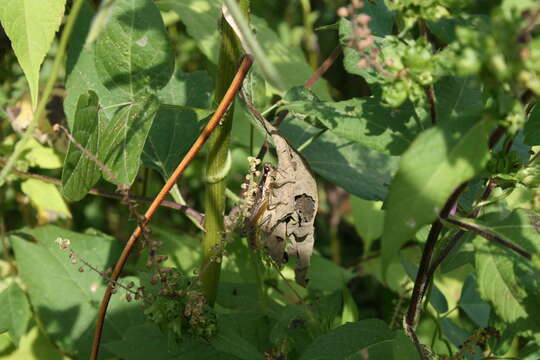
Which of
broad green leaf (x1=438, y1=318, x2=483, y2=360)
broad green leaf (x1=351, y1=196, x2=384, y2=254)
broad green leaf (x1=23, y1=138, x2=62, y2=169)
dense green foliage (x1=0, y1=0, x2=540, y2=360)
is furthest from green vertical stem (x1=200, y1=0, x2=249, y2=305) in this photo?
broad green leaf (x1=351, y1=196, x2=384, y2=254)

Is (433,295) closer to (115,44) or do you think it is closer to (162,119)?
(162,119)

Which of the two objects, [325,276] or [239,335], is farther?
[325,276]

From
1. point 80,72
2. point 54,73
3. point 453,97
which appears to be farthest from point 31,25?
point 453,97

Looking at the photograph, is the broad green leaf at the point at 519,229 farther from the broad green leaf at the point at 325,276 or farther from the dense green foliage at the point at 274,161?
the broad green leaf at the point at 325,276

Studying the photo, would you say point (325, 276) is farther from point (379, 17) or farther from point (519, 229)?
point (519, 229)

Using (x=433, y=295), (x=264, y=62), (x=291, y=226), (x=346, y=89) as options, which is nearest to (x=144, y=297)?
(x=291, y=226)

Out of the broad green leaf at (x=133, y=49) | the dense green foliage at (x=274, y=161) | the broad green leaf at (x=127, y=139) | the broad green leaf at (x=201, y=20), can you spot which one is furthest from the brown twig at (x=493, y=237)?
the broad green leaf at (x=201, y=20)
